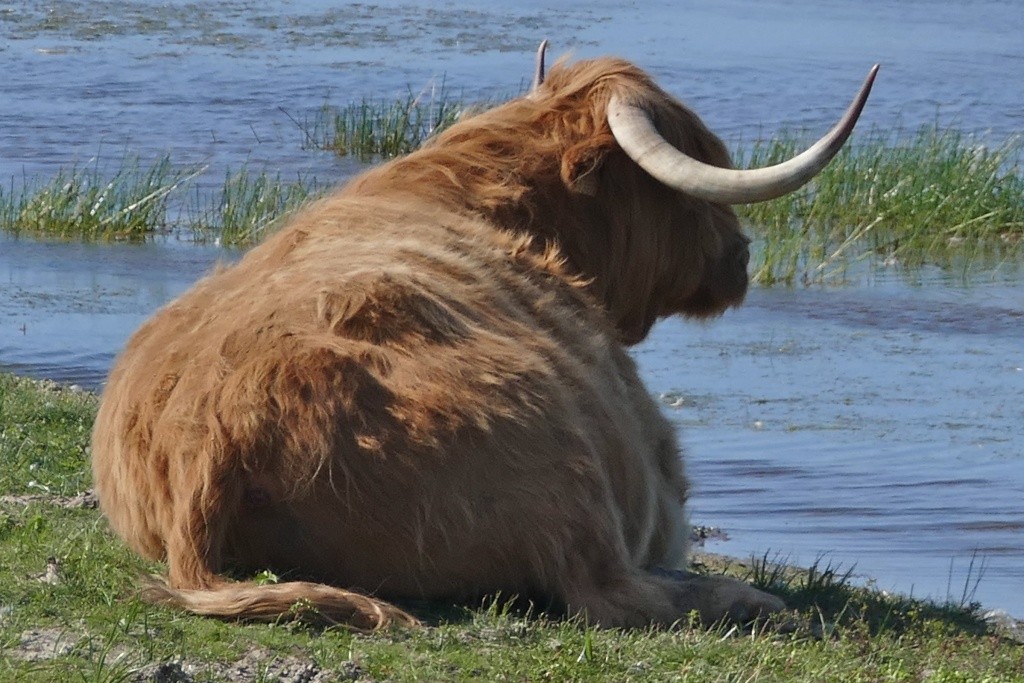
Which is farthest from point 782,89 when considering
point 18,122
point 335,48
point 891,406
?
point 891,406

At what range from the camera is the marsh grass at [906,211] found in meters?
16.4

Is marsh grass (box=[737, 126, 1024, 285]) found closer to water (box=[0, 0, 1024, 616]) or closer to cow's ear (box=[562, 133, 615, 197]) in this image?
water (box=[0, 0, 1024, 616])

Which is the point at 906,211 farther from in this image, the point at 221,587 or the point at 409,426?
the point at 221,587

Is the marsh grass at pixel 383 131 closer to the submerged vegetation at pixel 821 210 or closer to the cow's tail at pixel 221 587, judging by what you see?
the submerged vegetation at pixel 821 210

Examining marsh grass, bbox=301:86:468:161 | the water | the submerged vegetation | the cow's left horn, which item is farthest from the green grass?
marsh grass, bbox=301:86:468:161

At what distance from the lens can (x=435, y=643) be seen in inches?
165

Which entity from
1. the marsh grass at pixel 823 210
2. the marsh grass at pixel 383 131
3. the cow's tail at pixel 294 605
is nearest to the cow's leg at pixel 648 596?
the cow's tail at pixel 294 605

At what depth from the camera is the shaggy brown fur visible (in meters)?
4.33

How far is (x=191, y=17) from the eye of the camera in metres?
36.2

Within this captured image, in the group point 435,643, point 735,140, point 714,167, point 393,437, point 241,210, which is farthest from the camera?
point 735,140

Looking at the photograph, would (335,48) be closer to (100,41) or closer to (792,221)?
(100,41)

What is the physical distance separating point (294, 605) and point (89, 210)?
12.4 meters

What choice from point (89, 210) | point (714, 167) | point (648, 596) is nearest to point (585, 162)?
point (714, 167)

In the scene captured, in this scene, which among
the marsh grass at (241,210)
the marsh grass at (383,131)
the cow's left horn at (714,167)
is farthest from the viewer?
the marsh grass at (383,131)
